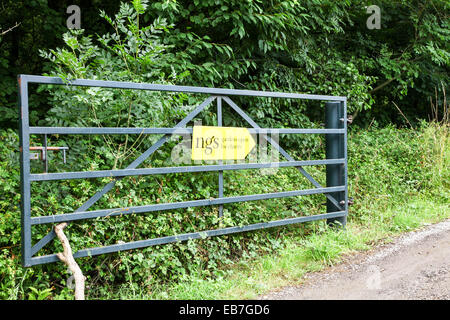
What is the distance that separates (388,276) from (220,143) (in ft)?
6.56

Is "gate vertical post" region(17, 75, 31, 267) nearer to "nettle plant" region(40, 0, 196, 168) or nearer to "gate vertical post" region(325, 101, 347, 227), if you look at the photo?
"nettle plant" region(40, 0, 196, 168)

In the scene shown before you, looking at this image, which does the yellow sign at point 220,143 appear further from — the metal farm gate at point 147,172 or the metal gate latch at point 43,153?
the metal gate latch at point 43,153

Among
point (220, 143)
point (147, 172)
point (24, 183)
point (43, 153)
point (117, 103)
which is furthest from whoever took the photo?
point (220, 143)

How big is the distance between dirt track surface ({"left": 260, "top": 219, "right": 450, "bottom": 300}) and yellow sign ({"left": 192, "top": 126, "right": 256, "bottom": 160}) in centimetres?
143

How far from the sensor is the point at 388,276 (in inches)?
149

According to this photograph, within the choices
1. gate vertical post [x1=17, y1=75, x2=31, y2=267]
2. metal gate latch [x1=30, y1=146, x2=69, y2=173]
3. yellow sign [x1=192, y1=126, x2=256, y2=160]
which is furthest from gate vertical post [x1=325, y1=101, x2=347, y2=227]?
gate vertical post [x1=17, y1=75, x2=31, y2=267]

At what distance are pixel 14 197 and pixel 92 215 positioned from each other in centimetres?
68

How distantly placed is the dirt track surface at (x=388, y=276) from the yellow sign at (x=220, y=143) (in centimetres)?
143

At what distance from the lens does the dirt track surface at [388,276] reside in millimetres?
3410

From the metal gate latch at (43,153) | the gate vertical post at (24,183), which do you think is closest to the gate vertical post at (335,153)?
the metal gate latch at (43,153)

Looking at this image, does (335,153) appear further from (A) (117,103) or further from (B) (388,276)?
(A) (117,103)

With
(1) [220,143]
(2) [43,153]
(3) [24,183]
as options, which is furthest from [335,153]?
(3) [24,183]

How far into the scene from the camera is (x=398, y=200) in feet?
21.3

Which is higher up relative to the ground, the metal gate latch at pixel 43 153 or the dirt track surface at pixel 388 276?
the metal gate latch at pixel 43 153
